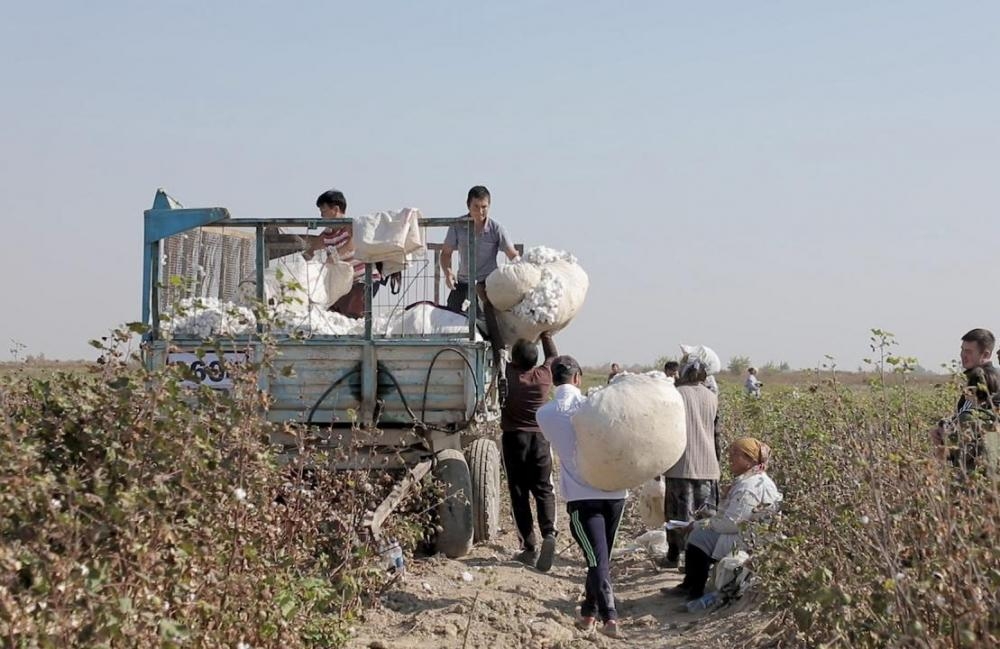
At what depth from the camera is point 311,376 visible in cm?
817

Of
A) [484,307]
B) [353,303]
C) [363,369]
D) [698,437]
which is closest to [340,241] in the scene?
[353,303]

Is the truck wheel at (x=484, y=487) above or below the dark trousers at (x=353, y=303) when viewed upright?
below

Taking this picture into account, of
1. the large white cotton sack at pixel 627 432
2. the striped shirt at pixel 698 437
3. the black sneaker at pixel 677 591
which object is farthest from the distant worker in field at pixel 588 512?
the striped shirt at pixel 698 437

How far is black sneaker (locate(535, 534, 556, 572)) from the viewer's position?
27.3 ft

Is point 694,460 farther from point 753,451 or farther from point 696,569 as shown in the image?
point 753,451

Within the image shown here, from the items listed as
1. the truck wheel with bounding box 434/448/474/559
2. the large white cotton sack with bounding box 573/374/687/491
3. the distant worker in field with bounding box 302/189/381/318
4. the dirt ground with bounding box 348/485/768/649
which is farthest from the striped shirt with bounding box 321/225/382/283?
the large white cotton sack with bounding box 573/374/687/491

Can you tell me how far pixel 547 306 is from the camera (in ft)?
29.1

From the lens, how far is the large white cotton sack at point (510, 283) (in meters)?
8.78

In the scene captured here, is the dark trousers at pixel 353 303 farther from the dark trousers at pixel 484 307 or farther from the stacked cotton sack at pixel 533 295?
the stacked cotton sack at pixel 533 295

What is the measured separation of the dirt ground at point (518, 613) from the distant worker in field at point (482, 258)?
5.85 ft

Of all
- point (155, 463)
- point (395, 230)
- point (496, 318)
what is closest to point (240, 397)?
point (155, 463)

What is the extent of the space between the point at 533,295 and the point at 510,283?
0.71ft

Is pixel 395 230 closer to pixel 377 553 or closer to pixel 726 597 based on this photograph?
pixel 377 553

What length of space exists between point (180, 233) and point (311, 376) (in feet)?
4.40
